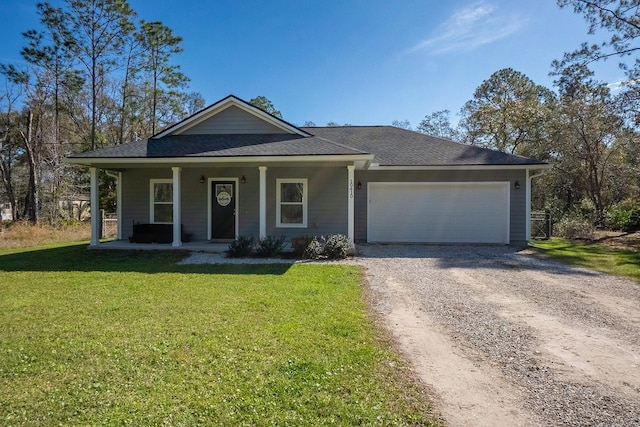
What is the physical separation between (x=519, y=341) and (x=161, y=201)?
35.9 feet

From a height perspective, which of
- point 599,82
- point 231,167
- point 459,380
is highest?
point 599,82

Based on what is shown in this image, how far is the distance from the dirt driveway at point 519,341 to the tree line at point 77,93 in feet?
60.8

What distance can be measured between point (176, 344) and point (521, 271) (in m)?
7.20

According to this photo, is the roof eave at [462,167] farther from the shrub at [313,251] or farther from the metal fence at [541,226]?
the metal fence at [541,226]

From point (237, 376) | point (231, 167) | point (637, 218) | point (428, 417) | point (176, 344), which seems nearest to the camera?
point (428, 417)

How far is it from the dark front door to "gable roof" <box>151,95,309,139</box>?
219 cm

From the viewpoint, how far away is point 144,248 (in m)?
10.2

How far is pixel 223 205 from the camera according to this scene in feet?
38.1

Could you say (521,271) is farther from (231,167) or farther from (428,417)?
(231,167)

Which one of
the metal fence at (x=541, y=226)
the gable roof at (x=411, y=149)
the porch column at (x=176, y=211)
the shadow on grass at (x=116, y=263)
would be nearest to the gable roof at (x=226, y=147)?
the porch column at (x=176, y=211)

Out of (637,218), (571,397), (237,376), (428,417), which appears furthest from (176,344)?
(637,218)

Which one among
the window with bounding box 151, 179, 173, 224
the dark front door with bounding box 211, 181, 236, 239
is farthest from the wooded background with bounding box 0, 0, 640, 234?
the dark front door with bounding box 211, 181, 236, 239

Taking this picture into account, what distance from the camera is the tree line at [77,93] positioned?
57.5 feet

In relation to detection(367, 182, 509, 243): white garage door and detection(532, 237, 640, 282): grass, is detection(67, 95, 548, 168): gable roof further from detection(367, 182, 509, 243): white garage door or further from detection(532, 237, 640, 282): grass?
detection(532, 237, 640, 282): grass
